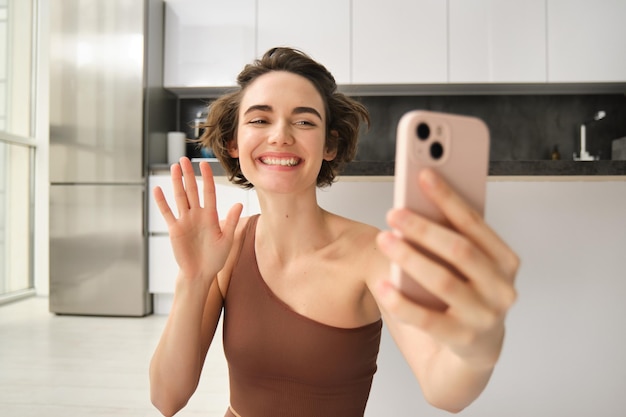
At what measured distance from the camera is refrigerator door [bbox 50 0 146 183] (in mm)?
3129

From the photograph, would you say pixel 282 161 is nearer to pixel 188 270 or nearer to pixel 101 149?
pixel 188 270

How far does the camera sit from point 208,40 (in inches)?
130

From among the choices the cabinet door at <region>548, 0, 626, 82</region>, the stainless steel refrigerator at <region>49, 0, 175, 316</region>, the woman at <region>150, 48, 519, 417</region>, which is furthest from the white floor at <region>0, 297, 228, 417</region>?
the cabinet door at <region>548, 0, 626, 82</region>

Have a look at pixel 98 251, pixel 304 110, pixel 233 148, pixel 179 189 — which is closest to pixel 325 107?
pixel 304 110

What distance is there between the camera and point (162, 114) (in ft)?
11.2

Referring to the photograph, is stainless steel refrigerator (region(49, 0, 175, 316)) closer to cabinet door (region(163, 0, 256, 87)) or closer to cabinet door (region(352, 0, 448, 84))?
cabinet door (region(163, 0, 256, 87))

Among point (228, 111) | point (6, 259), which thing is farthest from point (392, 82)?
point (6, 259)

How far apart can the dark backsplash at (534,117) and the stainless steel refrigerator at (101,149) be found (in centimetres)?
61

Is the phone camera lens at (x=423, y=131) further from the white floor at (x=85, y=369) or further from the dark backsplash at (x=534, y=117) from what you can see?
the dark backsplash at (x=534, y=117)

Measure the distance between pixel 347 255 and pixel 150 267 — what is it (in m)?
2.56

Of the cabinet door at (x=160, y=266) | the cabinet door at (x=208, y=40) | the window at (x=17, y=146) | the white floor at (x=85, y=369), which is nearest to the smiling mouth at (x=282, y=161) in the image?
the white floor at (x=85, y=369)

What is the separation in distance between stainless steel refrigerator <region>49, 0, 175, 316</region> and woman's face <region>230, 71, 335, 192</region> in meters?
2.41

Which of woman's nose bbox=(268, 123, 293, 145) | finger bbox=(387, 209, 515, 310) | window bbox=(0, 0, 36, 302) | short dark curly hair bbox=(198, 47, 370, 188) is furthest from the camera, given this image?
window bbox=(0, 0, 36, 302)

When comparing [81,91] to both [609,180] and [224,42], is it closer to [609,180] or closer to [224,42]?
[224,42]
